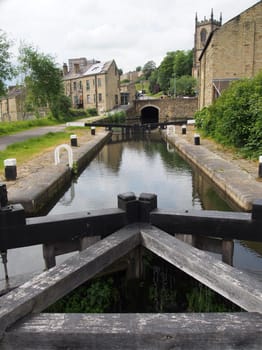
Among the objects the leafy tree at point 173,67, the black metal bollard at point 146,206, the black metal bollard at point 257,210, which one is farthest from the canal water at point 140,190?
the leafy tree at point 173,67

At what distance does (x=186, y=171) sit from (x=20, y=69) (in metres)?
25.5

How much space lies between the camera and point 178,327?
2.20 meters

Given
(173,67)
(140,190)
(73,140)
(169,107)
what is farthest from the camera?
(173,67)

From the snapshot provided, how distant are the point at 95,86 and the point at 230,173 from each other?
39.3m

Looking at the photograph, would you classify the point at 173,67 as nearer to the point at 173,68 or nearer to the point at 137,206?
the point at 173,68

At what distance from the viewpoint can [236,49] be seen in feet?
73.2

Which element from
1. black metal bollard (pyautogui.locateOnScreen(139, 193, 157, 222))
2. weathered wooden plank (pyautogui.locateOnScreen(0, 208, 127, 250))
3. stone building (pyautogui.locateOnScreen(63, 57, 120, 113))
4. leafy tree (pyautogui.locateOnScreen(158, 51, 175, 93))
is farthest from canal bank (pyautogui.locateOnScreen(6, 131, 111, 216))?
leafy tree (pyautogui.locateOnScreen(158, 51, 175, 93))

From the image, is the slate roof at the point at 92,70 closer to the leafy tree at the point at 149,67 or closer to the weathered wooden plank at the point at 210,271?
the weathered wooden plank at the point at 210,271

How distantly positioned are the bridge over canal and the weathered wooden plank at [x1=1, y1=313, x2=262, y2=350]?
148 feet

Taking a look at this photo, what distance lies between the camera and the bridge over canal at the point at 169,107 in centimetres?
4769

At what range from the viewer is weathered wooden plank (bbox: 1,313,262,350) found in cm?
215

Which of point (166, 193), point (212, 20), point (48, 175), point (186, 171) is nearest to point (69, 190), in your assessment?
point (48, 175)

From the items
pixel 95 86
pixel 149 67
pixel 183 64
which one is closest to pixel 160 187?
pixel 95 86

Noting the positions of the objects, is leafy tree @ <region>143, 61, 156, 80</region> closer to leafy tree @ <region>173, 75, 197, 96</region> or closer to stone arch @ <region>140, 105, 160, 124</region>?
leafy tree @ <region>173, 75, 197, 96</region>
